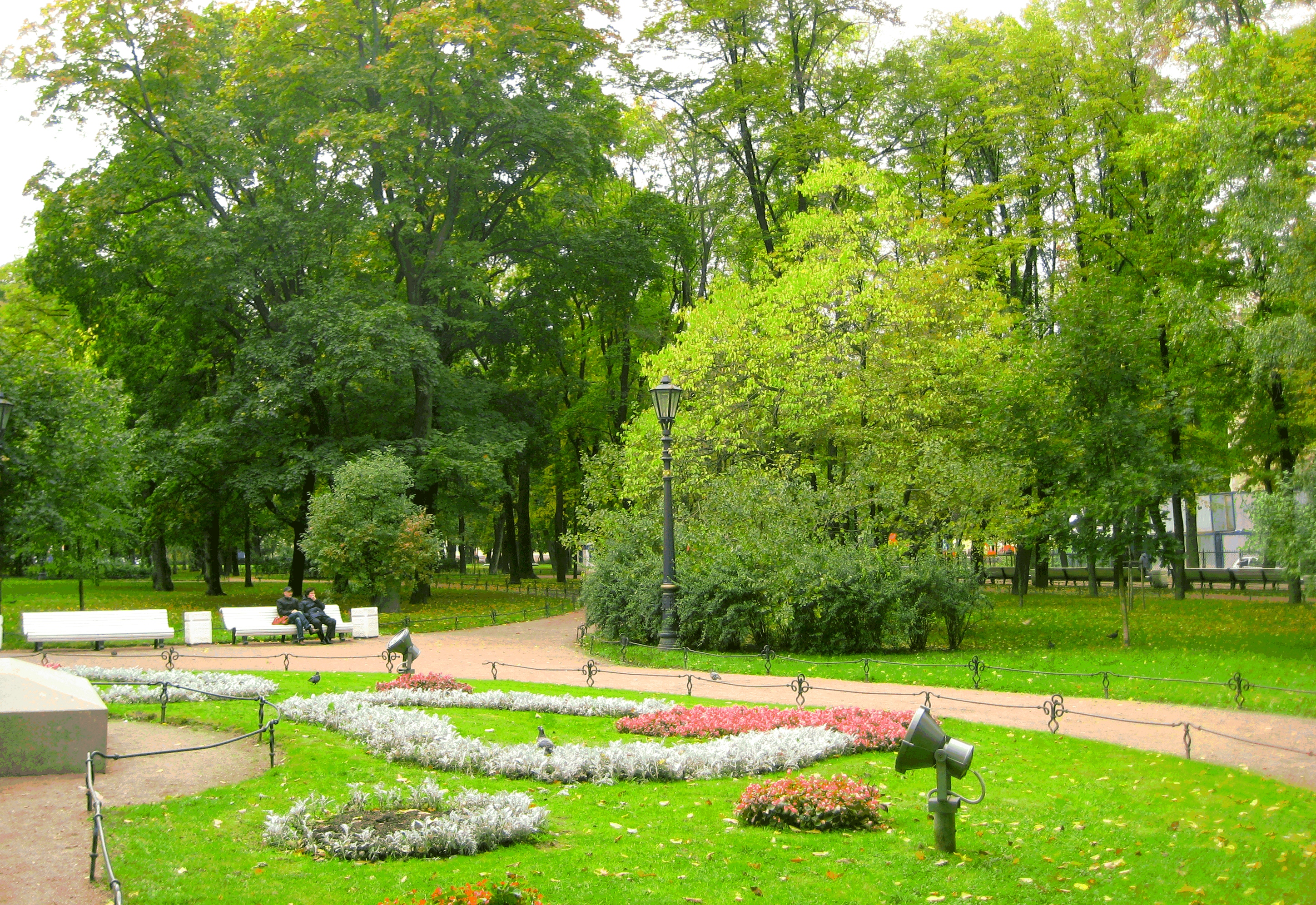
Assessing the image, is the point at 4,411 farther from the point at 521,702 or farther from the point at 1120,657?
the point at 1120,657

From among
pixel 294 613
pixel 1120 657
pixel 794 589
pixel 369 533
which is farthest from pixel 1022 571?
pixel 294 613

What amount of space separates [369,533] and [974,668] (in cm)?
1632

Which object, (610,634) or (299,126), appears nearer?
(610,634)

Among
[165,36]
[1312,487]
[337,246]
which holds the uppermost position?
[165,36]

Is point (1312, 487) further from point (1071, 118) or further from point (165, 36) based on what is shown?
point (165, 36)

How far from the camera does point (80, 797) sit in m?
8.42

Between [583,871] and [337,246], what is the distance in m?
29.2

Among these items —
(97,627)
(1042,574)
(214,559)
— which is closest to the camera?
(97,627)

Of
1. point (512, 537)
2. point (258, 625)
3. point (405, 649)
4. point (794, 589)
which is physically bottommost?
point (258, 625)

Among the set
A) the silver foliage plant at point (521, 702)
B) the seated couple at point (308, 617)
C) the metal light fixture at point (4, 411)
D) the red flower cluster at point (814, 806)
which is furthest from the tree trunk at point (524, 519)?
the red flower cluster at point (814, 806)

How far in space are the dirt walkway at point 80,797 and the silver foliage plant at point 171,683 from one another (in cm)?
124

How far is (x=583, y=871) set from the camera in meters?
6.77

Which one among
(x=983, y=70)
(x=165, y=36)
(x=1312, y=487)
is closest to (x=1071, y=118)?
(x=983, y=70)

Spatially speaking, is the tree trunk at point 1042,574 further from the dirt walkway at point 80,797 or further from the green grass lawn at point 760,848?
the dirt walkway at point 80,797
